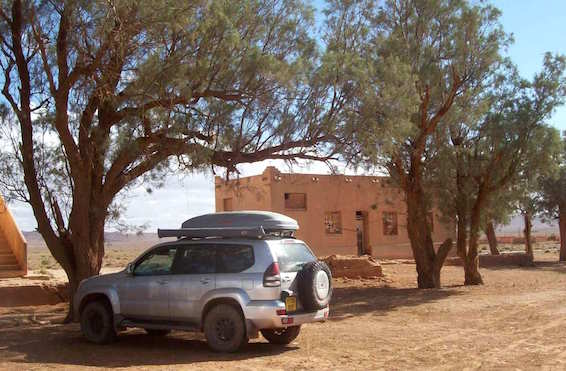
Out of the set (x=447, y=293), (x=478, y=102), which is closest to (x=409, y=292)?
(x=447, y=293)

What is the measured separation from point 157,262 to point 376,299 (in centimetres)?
844

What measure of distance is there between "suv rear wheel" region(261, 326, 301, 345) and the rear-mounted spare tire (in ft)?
2.95

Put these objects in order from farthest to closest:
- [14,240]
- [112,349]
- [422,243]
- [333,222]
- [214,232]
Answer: [333,222] → [14,240] → [422,243] → [112,349] → [214,232]

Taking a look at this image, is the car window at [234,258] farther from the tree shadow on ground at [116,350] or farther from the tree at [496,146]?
the tree at [496,146]

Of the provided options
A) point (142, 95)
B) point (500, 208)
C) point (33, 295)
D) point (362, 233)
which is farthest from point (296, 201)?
point (142, 95)

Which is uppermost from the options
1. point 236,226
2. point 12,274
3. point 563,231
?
point 236,226

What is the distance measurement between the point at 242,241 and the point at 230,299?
2.88 ft

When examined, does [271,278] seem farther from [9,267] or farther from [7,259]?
[7,259]

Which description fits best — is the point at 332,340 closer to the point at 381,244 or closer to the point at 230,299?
the point at 230,299

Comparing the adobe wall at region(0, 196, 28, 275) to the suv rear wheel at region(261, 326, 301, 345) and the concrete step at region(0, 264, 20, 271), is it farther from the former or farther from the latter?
the suv rear wheel at region(261, 326, 301, 345)

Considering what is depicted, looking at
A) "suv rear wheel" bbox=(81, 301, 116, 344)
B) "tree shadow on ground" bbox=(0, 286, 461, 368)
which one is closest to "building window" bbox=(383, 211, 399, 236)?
"tree shadow on ground" bbox=(0, 286, 461, 368)

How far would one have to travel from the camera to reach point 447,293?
18.1 meters

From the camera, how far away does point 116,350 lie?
9891 mm

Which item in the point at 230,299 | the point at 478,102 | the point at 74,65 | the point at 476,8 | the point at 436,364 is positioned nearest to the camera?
the point at 436,364
